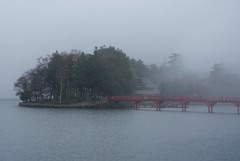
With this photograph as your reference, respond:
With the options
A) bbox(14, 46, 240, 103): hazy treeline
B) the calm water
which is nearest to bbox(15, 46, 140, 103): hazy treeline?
bbox(14, 46, 240, 103): hazy treeline

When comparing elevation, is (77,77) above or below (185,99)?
above

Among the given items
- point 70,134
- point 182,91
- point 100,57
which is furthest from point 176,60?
point 70,134

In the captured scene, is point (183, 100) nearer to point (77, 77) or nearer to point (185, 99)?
point (185, 99)

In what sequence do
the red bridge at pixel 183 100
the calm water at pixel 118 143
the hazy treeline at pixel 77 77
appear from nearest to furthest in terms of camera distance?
the calm water at pixel 118 143 < the red bridge at pixel 183 100 < the hazy treeline at pixel 77 77

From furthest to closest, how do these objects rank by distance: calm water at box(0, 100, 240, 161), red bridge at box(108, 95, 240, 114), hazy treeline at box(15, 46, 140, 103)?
1. hazy treeline at box(15, 46, 140, 103)
2. red bridge at box(108, 95, 240, 114)
3. calm water at box(0, 100, 240, 161)

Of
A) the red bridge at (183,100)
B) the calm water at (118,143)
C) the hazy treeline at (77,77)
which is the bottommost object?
the calm water at (118,143)

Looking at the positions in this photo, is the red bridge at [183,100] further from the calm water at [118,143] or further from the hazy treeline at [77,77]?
the calm water at [118,143]

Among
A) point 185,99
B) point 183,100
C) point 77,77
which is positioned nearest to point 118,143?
point 185,99

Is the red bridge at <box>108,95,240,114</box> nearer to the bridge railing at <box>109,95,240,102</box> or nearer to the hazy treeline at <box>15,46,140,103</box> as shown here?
the bridge railing at <box>109,95,240,102</box>

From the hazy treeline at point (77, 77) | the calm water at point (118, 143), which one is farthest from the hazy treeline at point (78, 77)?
the calm water at point (118, 143)

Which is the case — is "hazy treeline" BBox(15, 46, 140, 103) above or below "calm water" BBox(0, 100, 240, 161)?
above

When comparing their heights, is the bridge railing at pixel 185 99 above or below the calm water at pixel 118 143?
above

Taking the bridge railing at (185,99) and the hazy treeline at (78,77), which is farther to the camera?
the hazy treeline at (78,77)

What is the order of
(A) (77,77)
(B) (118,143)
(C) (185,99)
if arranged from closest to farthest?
(B) (118,143), (C) (185,99), (A) (77,77)
